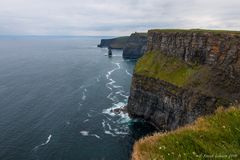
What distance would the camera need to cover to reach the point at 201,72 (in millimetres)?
73062

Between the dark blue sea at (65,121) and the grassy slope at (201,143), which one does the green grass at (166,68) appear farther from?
the grassy slope at (201,143)

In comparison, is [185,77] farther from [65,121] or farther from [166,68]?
[65,121]

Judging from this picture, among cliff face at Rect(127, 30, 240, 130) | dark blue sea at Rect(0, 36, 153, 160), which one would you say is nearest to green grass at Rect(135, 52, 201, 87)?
cliff face at Rect(127, 30, 240, 130)

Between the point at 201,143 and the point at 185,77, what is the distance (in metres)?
67.9

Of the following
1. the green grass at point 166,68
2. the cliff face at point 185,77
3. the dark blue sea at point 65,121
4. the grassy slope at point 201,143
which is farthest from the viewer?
the green grass at point 166,68

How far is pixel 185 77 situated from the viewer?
7731 cm

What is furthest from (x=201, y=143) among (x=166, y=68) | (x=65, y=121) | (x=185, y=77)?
(x=166, y=68)

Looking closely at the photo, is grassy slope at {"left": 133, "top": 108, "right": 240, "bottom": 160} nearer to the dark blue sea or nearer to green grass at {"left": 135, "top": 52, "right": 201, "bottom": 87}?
the dark blue sea

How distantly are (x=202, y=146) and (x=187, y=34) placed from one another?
74.7 meters

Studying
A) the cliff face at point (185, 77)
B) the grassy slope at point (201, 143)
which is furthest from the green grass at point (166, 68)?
the grassy slope at point (201, 143)

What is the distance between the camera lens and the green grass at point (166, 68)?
77.8 meters

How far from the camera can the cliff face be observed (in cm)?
6500

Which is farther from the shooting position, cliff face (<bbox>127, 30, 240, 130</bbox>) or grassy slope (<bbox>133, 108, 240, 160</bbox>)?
cliff face (<bbox>127, 30, 240, 130</bbox>)

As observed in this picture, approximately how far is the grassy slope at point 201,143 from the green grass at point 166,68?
63123 millimetres
